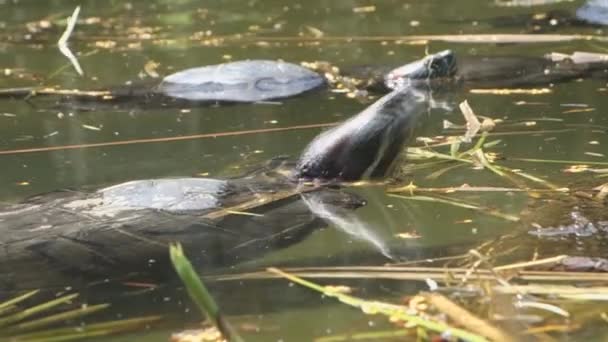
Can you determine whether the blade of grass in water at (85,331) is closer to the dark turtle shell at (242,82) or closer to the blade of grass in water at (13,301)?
the blade of grass in water at (13,301)

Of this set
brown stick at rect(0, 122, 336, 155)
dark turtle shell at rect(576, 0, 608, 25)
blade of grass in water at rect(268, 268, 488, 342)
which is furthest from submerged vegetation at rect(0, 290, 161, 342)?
dark turtle shell at rect(576, 0, 608, 25)

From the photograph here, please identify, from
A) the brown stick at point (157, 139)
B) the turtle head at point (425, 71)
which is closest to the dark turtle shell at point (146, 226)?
the brown stick at point (157, 139)

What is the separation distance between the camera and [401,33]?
4.46 m

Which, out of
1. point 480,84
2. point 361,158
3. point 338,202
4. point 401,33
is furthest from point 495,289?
point 401,33

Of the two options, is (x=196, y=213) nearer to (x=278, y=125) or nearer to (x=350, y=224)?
(x=350, y=224)

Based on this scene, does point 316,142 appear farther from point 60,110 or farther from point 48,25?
point 48,25

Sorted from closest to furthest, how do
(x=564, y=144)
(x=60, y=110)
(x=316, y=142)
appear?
(x=316, y=142) < (x=564, y=144) < (x=60, y=110)

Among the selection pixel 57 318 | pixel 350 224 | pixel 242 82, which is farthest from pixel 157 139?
pixel 57 318

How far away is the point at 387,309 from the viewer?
1315 mm

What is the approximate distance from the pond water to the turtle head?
270 millimetres

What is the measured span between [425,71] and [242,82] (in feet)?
2.15

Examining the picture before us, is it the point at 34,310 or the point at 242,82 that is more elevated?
the point at 34,310

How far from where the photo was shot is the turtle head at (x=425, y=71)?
330cm

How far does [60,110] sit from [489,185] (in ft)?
5.64
